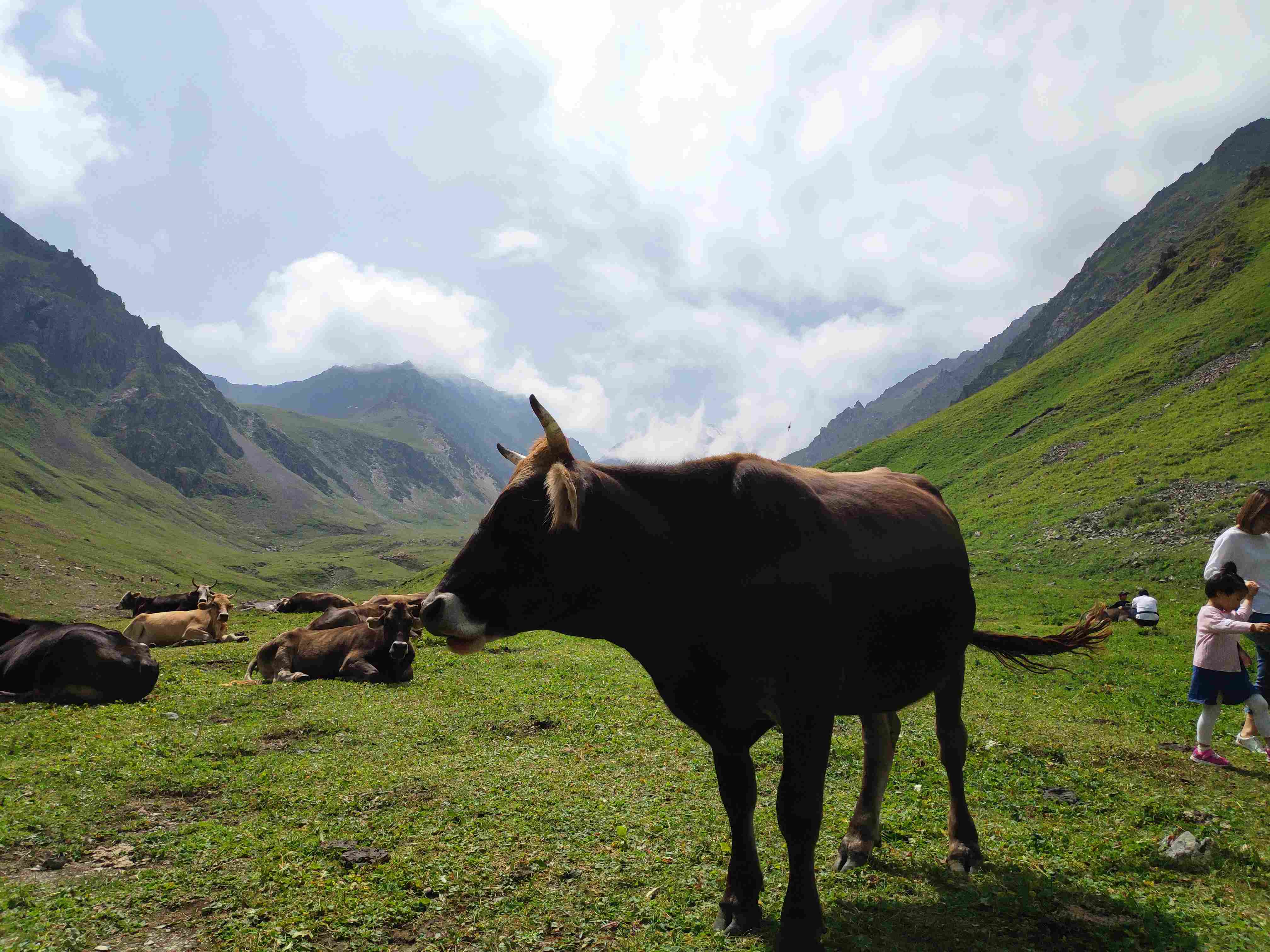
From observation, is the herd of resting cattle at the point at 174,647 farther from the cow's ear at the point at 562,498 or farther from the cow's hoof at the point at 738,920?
the cow's hoof at the point at 738,920

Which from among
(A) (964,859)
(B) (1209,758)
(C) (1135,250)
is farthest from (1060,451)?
(C) (1135,250)

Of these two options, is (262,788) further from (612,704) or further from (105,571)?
(105,571)

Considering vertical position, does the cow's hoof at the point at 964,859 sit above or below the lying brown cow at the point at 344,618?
below

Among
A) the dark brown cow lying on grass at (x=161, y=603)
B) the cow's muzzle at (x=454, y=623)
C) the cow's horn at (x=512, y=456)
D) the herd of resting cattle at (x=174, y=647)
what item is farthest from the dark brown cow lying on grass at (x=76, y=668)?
the dark brown cow lying on grass at (x=161, y=603)

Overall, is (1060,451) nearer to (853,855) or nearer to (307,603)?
(307,603)

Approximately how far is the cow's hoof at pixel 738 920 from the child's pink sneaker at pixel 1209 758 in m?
7.53

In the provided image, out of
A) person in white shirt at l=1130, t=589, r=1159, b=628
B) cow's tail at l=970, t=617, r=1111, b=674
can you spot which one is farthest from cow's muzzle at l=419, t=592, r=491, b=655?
person in white shirt at l=1130, t=589, r=1159, b=628

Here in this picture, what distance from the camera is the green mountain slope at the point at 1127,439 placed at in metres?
34.7

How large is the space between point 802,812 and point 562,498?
8.54 feet

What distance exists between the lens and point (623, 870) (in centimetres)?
584

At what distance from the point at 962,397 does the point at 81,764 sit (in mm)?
185786

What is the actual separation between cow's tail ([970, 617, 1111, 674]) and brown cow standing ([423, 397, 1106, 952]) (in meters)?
→ 2.93

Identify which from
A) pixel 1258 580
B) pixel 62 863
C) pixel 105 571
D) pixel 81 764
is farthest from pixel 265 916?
pixel 105 571

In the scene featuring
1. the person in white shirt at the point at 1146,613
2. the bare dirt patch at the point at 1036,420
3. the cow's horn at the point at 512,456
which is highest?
the bare dirt patch at the point at 1036,420
